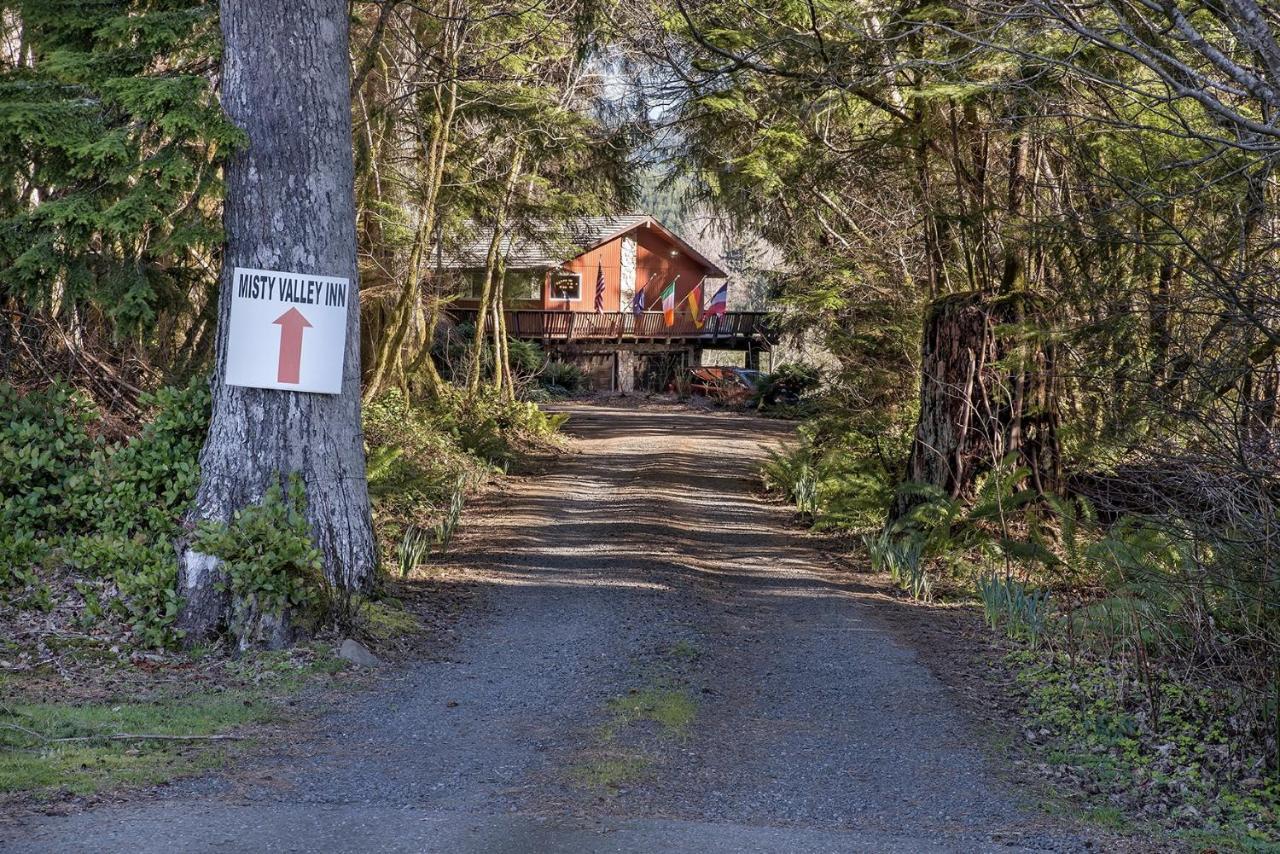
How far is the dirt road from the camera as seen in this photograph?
4.92 metres

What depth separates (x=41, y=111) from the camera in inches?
322

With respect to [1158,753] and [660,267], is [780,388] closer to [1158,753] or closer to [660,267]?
[660,267]

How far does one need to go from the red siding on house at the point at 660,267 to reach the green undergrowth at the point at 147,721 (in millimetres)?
47220

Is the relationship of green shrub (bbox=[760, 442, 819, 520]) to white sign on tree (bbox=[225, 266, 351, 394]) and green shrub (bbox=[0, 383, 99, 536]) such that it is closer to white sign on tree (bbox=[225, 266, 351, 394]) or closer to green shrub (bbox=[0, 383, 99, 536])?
white sign on tree (bbox=[225, 266, 351, 394])

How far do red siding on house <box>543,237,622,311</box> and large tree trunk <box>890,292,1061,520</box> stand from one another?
39900 millimetres

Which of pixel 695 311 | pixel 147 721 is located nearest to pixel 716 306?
pixel 695 311

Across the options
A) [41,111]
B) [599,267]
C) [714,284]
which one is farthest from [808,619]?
[714,284]

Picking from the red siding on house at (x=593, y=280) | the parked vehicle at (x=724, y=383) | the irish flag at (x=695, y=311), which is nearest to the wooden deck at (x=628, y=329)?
the irish flag at (x=695, y=311)

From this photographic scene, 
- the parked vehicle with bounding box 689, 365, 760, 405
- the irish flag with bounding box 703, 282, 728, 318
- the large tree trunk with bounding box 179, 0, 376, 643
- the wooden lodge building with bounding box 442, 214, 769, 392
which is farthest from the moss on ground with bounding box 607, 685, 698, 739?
the irish flag with bounding box 703, 282, 728, 318

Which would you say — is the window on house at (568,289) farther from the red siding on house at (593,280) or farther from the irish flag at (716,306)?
the irish flag at (716,306)

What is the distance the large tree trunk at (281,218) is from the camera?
334 inches

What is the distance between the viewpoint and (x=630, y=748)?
621 centimetres

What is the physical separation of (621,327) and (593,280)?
593 centimetres

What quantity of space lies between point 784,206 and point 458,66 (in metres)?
5.61
